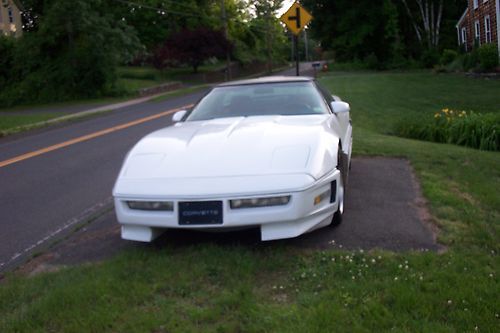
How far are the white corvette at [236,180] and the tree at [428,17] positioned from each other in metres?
46.0

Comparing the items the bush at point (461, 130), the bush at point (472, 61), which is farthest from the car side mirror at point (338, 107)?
the bush at point (472, 61)

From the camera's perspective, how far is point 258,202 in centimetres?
411

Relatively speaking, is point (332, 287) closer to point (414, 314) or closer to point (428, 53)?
point (414, 314)

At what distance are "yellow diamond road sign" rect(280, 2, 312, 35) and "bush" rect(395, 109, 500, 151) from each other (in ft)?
19.9

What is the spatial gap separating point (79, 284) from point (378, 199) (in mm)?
3014

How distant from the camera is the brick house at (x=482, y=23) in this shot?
96.9ft

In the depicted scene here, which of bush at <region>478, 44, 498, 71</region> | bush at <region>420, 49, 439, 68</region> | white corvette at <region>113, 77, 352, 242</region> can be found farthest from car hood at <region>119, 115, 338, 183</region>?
bush at <region>420, 49, 439, 68</region>

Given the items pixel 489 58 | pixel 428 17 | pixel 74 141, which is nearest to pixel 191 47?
pixel 428 17

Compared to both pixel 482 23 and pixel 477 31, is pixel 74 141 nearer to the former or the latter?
pixel 482 23

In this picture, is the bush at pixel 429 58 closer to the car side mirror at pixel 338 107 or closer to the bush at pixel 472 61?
the bush at pixel 472 61

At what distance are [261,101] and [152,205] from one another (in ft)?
7.50

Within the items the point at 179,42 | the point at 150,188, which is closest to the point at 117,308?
the point at 150,188

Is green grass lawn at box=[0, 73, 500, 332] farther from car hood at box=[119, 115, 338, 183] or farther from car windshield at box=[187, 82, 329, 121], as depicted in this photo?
car windshield at box=[187, 82, 329, 121]

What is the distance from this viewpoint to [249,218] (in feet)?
13.4
